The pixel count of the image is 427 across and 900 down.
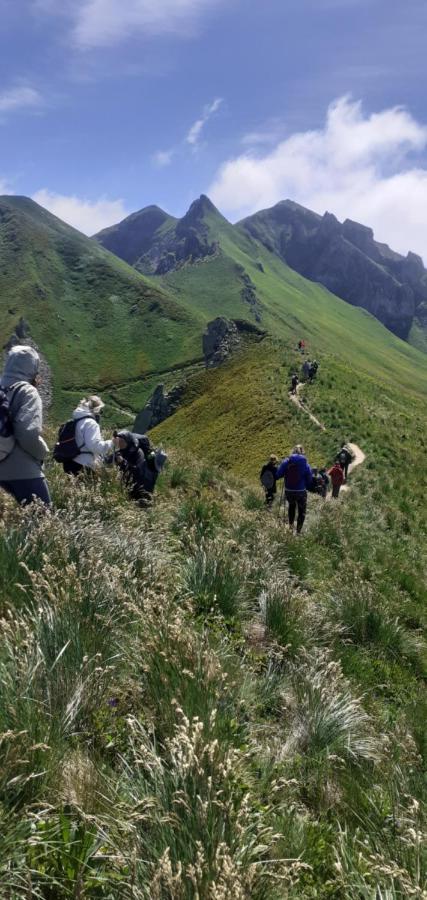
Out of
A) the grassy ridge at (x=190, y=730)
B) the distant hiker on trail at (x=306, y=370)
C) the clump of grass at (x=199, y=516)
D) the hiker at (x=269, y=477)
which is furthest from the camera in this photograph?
the distant hiker on trail at (x=306, y=370)

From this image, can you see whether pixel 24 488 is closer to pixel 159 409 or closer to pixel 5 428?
pixel 5 428

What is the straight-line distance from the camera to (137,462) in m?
8.59

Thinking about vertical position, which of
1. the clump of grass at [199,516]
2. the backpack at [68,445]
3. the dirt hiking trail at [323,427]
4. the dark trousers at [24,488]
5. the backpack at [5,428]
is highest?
the backpack at [5,428]

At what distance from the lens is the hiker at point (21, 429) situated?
19.0 ft

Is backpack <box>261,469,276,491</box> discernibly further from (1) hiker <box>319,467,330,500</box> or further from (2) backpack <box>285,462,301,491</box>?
(1) hiker <box>319,467,330,500</box>

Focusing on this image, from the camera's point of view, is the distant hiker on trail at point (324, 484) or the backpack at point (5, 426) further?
the distant hiker on trail at point (324, 484)

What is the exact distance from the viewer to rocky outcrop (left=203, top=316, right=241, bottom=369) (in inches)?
3140

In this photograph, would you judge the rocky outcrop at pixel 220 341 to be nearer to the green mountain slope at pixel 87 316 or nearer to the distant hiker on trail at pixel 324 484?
the green mountain slope at pixel 87 316

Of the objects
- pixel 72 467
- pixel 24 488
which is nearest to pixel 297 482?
pixel 72 467

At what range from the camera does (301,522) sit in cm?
1266

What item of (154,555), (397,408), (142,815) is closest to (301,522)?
(154,555)

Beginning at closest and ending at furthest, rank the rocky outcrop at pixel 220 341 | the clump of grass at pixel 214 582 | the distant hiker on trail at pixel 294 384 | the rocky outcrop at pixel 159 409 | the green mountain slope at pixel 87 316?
the clump of grass at pixel 214 582 < the distant hiker on trail at pixel 294 384 < the rocky outcrop at pixel 159 409 < the rocky outcrop at pixel 220 341 < the green mountain slope at pixel 87 316

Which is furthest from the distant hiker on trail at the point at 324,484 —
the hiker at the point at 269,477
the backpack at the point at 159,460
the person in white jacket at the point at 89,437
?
the person in white jacket at the point at 89,437

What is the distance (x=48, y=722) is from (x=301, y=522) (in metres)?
10.1
